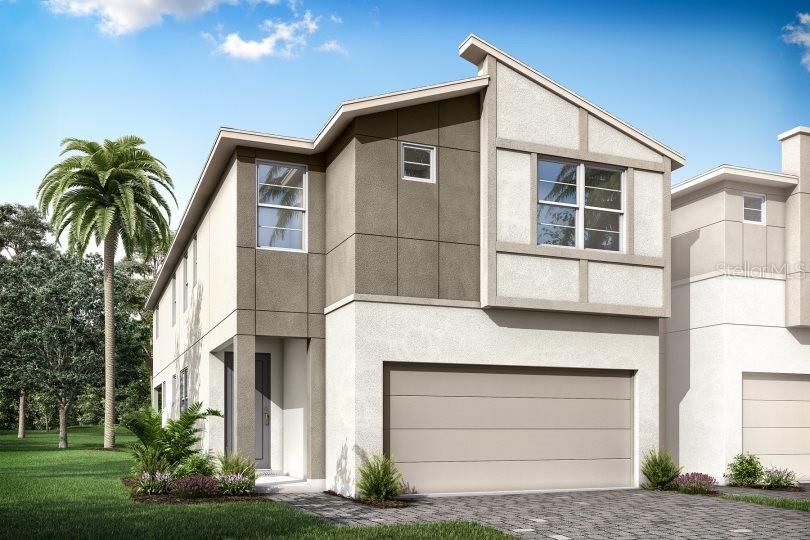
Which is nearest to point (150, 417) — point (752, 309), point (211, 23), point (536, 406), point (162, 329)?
point (536, 406)

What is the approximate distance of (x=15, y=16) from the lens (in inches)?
1003

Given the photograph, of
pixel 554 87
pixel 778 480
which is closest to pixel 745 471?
pixel 778 480

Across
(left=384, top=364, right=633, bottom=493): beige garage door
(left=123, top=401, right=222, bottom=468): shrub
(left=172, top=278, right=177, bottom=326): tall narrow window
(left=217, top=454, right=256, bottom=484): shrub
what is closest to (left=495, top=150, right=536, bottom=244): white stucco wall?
(left=384, top=364, right=633, bottom=493): beige garage door

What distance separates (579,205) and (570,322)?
2.29 metres

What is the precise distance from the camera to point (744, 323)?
60.5 feet

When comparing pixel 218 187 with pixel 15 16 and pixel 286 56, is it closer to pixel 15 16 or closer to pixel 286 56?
pixel 286 56

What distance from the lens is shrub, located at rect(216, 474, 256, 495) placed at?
47.8ft

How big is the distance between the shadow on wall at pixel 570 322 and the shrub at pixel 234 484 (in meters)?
5.30

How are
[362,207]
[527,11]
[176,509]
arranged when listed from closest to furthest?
[176,509], [362,207], [527,11]

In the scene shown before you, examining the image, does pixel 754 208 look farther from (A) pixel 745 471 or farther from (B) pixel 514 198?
(B) pixel 514 198

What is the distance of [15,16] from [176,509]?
18783mm

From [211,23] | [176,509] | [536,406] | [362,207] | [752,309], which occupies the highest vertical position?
[211,23]

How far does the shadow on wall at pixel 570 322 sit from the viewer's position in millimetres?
16250

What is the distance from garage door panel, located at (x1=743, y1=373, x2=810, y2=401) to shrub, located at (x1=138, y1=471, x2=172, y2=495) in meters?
12.0
